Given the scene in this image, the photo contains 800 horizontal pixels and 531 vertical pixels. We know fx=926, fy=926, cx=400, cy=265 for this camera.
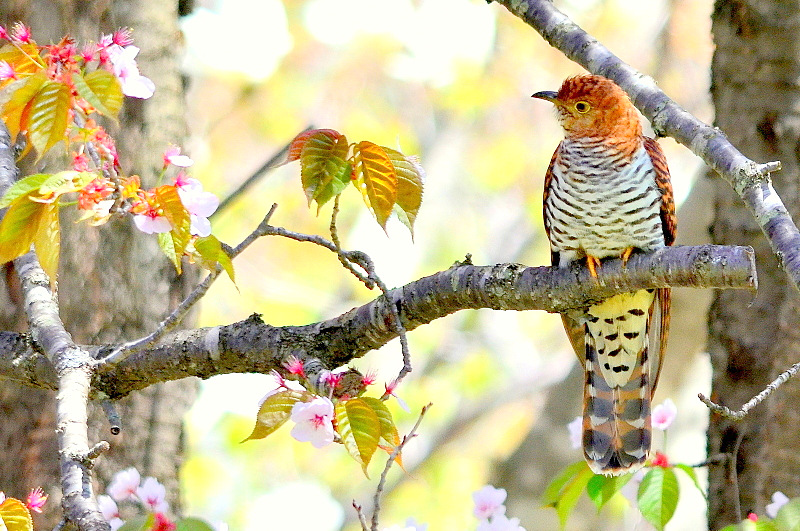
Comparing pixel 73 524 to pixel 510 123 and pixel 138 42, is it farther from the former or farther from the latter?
pixel 510 123

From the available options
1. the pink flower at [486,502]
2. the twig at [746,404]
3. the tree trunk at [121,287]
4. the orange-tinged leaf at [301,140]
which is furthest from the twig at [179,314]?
the tree trunk at [121,287]

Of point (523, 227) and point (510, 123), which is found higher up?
point (510, 123)

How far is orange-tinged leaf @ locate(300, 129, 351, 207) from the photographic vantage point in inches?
75.5

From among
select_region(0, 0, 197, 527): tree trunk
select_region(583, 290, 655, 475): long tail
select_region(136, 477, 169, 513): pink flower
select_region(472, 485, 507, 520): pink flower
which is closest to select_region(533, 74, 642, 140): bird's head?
select_region(583, 290, 655, 475): long tail

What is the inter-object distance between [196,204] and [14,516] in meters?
0.62

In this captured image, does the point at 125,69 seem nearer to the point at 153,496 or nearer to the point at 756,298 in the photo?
the point at 153,496

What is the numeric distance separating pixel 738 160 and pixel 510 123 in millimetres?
9498

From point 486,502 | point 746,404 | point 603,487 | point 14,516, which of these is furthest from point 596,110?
point 14,516

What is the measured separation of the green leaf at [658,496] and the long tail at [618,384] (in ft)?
1.47

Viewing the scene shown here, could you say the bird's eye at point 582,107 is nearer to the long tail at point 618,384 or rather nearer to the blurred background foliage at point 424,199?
the long tail at point 618,384

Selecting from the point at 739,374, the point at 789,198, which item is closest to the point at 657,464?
the point at 739,374

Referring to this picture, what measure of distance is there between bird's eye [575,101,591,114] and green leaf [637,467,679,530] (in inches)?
47.3

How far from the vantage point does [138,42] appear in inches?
129

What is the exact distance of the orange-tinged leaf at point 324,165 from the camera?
192cm
